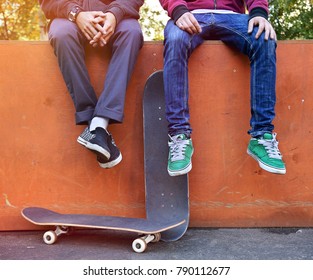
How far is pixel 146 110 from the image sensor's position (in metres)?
2.82

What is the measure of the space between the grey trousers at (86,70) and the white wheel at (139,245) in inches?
25.8

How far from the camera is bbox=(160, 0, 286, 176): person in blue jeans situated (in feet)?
8.17

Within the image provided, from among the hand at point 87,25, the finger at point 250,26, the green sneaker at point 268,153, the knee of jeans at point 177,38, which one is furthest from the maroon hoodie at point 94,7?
the green sneaker at point 268,153

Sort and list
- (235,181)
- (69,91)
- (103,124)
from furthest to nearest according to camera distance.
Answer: (235,181)
(69,91)
(103,124)

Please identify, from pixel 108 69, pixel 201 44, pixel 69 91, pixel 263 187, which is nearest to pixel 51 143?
pixel 69 91

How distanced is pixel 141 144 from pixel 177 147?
434mm

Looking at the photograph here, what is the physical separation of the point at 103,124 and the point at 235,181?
92cm

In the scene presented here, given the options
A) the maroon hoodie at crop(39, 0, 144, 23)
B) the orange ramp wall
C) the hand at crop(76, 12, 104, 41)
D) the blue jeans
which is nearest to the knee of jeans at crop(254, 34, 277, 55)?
the blue jeans

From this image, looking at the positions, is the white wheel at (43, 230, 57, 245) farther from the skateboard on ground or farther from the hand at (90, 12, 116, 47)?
the hand at (90, 12, 116, 47)

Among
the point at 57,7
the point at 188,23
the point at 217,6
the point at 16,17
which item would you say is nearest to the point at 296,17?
the point at 217,6

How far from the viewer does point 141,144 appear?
9.39 feet

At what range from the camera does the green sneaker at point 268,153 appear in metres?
2.45

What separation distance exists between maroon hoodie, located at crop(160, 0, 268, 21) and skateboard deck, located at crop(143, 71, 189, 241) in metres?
0.39

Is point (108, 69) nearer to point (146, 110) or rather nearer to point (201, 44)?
point (146, 110)
